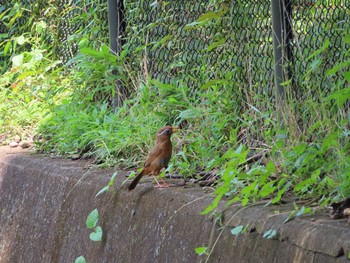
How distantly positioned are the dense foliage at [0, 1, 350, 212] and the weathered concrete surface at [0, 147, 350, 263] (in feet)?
0.72

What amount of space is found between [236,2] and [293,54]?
0.76 meters

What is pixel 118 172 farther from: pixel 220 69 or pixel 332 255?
pixel 332 255

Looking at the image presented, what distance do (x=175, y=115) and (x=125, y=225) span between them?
1419 millimetres

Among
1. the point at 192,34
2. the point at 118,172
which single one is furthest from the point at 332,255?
the point at 192,34

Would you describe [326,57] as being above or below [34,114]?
above

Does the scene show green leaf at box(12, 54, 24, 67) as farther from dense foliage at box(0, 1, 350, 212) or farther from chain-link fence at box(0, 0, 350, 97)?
chain-link fence at box(0, 0, 350, 97)

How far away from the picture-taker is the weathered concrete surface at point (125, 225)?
366 cm

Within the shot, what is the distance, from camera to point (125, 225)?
503 centimetres

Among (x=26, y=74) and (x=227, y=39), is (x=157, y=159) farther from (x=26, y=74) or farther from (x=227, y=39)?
(x=26, y=74)

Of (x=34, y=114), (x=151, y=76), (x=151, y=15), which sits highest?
(x=151, y=15)

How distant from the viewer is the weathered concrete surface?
3657 millimetres

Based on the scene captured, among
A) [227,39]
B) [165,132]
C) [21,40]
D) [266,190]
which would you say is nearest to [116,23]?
[227,39]

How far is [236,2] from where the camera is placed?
19.2 feet

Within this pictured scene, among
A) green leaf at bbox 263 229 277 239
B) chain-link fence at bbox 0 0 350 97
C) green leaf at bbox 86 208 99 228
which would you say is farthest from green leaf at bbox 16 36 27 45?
green leaf at bbox 263 229 277 239
